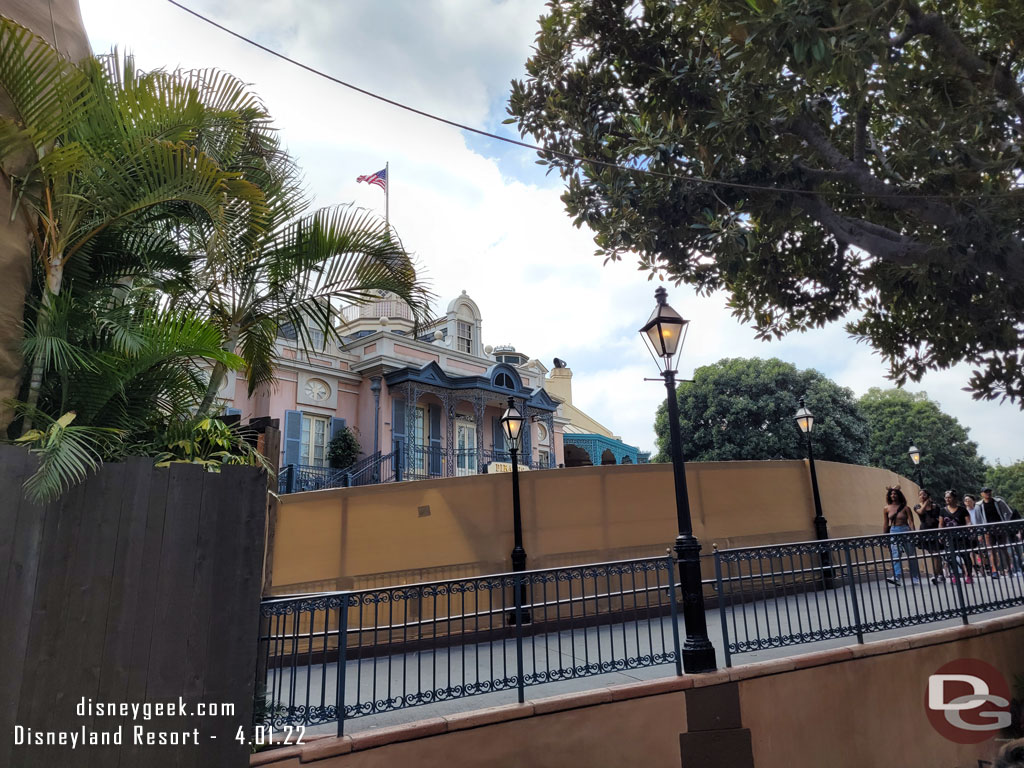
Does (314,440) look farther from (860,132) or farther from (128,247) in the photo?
(860,132)

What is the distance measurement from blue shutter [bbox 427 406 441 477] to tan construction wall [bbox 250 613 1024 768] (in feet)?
50.9

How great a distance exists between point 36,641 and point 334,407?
55.4ft

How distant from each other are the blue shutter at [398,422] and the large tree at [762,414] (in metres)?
15.6

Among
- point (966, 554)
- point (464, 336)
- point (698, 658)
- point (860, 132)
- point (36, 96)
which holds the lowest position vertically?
point (698, 658)

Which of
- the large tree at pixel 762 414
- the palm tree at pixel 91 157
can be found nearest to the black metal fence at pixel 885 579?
the palm tree at pixel 91 157

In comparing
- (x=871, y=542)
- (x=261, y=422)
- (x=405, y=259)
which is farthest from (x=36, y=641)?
(x=871, y=542)

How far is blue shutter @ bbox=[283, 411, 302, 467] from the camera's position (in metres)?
18.4

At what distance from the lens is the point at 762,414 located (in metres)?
29.5

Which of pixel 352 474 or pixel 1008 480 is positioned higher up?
pixel 1008 480

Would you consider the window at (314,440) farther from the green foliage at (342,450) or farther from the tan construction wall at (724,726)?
the tan construction wall at (724,726)

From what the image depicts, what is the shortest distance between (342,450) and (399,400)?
99.2 inches

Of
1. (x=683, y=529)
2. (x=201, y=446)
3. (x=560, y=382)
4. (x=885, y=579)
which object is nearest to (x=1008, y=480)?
(x=560, y=382)

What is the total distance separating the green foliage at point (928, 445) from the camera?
36094 mm

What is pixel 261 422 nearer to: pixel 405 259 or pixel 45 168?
pixel 405 259
